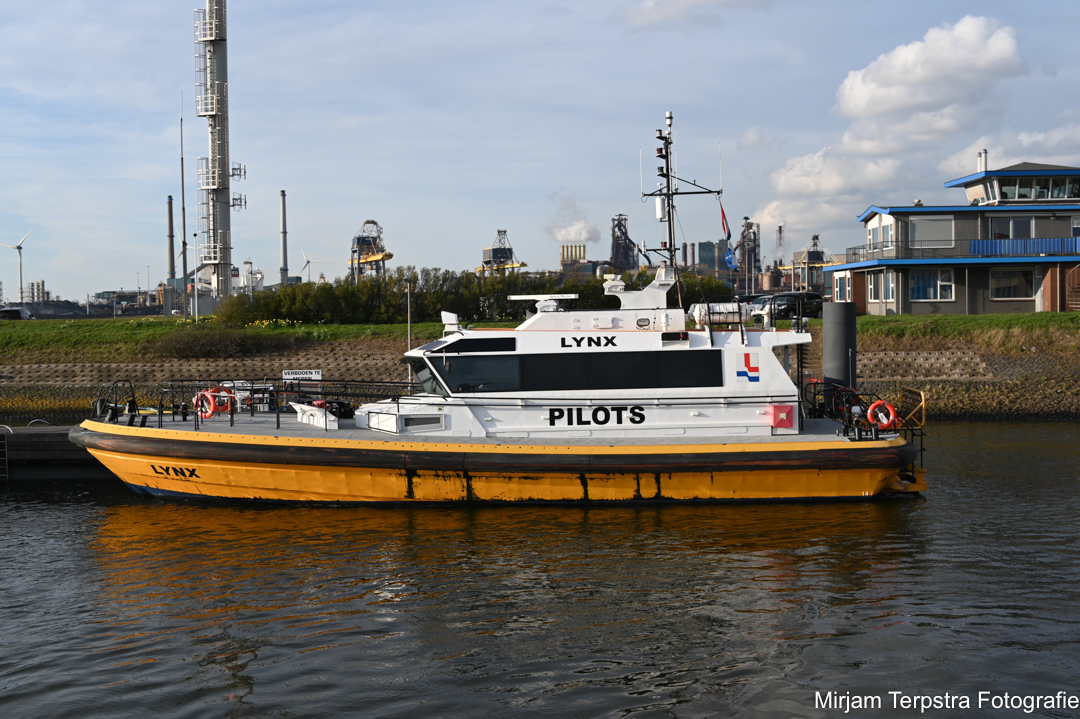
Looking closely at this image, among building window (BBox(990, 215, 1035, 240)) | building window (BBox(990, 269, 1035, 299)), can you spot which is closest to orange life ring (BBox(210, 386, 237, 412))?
building window (BBox(990, 269, 1035, 299))

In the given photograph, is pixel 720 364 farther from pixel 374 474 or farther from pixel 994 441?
pixel 994 441

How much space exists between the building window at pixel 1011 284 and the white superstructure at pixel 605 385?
77.4ft

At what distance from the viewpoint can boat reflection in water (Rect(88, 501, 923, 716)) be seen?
606cm

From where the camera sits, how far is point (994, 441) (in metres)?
16.0

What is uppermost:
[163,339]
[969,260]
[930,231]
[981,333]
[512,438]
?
[930,231]

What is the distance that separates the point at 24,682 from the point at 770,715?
577 centimetres

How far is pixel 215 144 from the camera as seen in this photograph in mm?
38125

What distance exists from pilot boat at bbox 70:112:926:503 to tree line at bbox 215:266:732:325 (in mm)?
17949

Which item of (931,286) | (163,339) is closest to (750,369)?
(163,339)

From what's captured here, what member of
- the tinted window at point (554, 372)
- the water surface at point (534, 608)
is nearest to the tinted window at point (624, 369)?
the tinted window at point (554, 372)

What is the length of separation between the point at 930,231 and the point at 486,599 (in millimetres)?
28231

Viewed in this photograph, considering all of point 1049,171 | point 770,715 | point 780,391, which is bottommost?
point 770,715

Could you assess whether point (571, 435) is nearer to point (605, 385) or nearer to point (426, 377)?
point (605, 385)

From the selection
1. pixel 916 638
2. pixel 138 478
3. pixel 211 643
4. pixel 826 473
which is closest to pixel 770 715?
pixel 916 638
